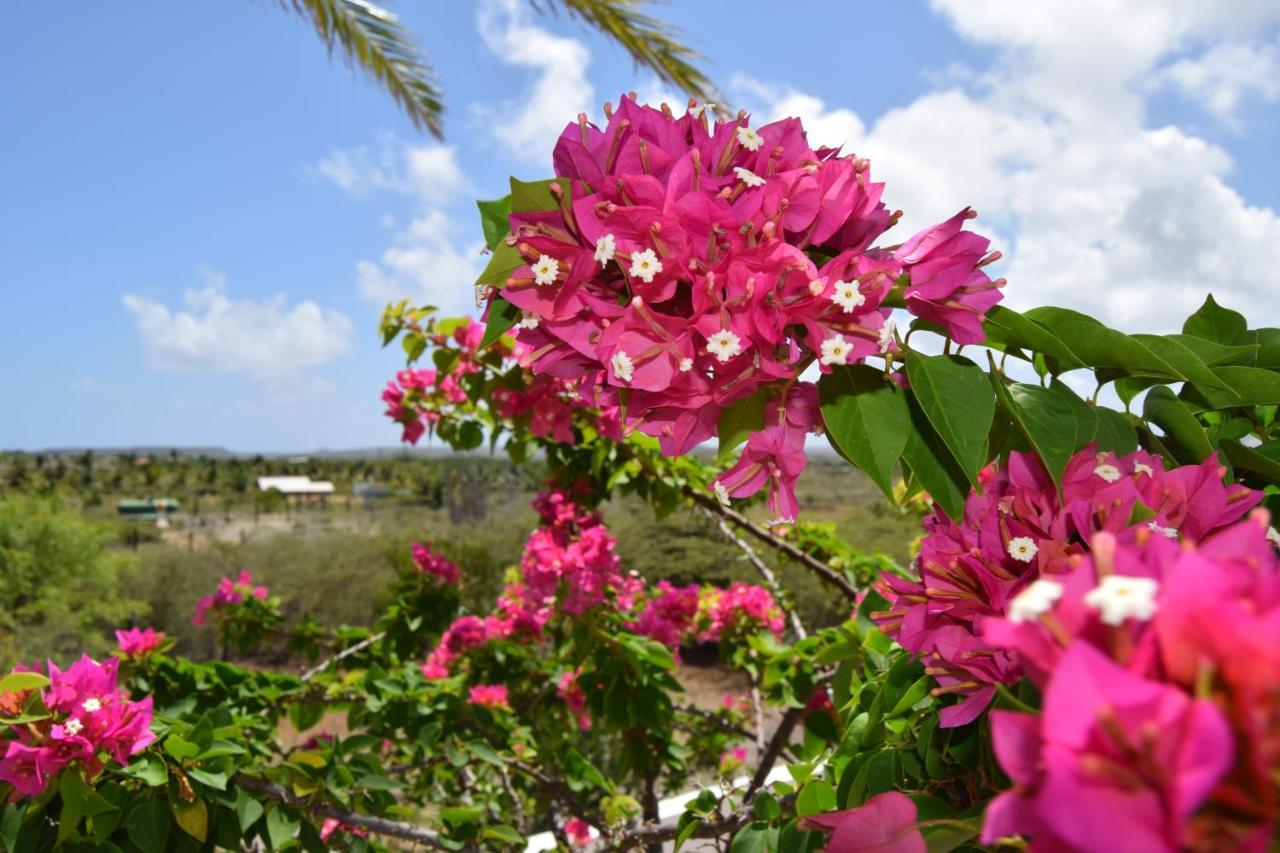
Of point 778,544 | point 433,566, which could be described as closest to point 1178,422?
point 778,544

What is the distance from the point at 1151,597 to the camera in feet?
0.79

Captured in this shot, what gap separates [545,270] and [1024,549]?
34 cm

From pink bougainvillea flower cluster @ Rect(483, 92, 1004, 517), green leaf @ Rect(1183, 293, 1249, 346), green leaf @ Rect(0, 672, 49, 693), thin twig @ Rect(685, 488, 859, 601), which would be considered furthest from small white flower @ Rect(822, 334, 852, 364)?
thin twig @ Rect(685, 488, 859, 601)

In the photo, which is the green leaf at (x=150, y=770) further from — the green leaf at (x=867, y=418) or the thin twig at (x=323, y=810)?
the green leaf at (x=867, y=418)

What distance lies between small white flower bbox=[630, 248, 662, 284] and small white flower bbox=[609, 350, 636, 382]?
5cm

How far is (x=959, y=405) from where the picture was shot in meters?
0.49

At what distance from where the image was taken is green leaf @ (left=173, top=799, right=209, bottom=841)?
1010 millimetres

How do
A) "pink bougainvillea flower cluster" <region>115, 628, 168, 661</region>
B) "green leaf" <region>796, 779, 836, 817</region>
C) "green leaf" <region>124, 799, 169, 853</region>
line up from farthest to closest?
"pink bougainvillea flower cluster" <region>115, 628, 168, 661</region> < "green leaf" <region>124, 799, 169, 853</region> < "green leaf" <region>796, 779, 836, 817</region>

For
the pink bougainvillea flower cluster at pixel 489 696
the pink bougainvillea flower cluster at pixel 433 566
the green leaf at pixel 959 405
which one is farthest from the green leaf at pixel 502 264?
the pink bougainvillea flower cluster at pixel 433 566

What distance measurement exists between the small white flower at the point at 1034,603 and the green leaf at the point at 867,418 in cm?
22

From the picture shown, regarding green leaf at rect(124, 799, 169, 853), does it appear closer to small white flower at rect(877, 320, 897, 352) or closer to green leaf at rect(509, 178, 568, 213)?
green leaf at rect(509, 178, 568, 213)

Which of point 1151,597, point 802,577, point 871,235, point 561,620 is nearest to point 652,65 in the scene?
point 561,620

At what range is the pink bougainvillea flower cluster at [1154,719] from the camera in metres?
0.21

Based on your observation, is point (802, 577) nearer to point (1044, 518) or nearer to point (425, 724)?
point (425, 724)
